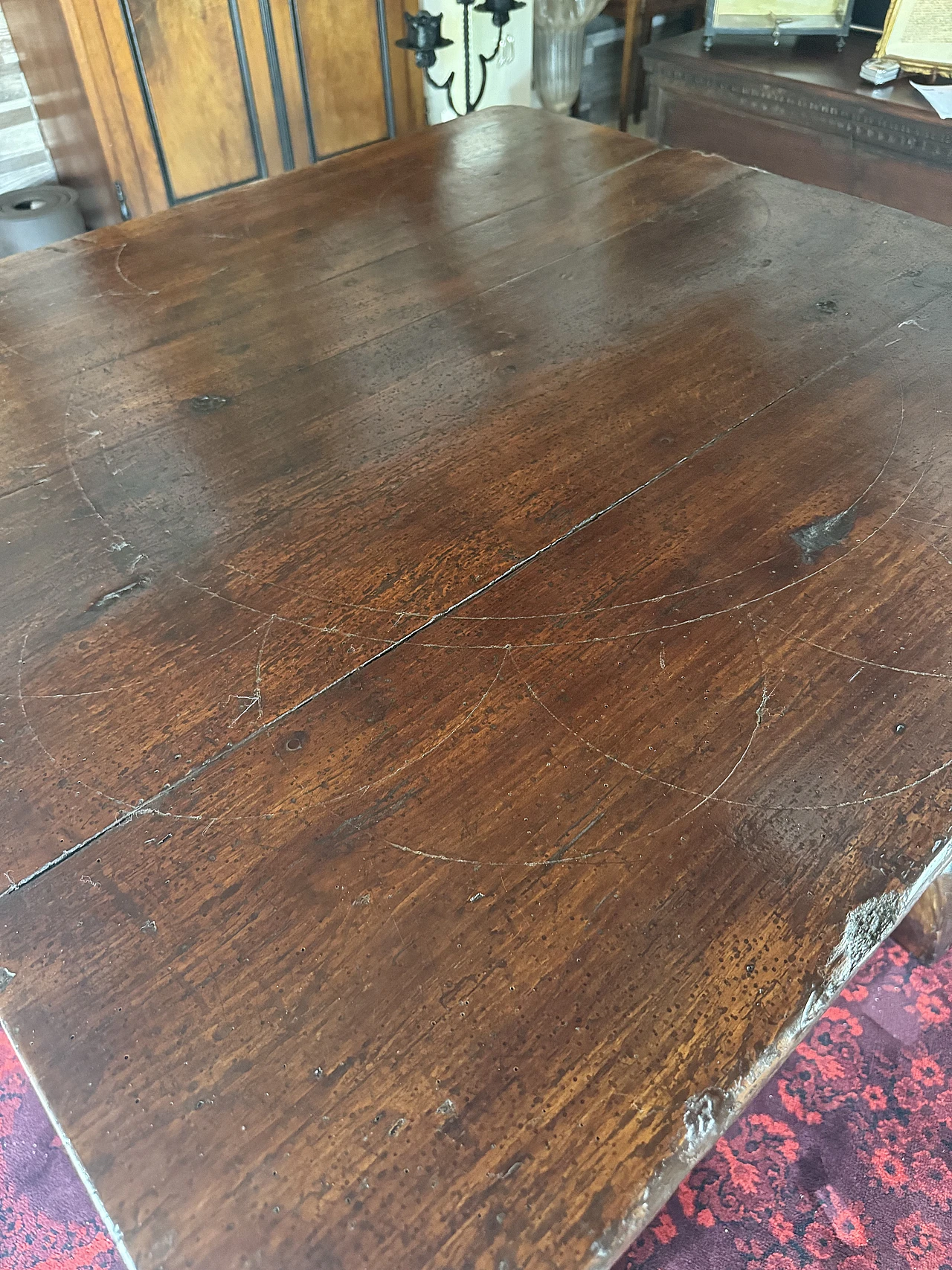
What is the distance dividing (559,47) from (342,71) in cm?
65

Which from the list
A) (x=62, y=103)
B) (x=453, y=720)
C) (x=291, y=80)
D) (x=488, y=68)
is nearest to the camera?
(x=453, y=720)

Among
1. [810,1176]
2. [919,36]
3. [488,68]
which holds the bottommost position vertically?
[810,1176]

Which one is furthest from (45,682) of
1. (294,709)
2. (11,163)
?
(11,163)

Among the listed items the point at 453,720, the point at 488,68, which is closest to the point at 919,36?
the point at 488,68

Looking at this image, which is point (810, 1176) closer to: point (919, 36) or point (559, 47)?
point (919, 36)

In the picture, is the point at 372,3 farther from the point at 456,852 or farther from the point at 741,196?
the point at 456,852

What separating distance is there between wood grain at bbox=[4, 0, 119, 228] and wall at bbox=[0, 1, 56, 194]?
0.06 feet

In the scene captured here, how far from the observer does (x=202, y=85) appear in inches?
88.3

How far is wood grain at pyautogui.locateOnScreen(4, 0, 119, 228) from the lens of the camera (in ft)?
6.67

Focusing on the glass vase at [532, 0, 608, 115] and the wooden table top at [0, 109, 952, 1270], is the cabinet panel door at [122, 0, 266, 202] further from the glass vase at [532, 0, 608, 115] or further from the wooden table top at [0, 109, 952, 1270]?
the wooden table top at [0, 109, 952, 1270]

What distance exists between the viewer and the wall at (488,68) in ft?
8.76

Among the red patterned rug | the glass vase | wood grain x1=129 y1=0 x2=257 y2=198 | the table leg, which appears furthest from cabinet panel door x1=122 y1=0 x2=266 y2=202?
the table leg

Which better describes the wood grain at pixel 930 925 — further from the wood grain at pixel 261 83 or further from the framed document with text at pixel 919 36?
the wood grain at pixel 261 83

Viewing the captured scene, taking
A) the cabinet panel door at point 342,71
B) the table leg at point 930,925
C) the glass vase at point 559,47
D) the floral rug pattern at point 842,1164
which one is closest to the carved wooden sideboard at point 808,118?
the glass vase at point 559,47
